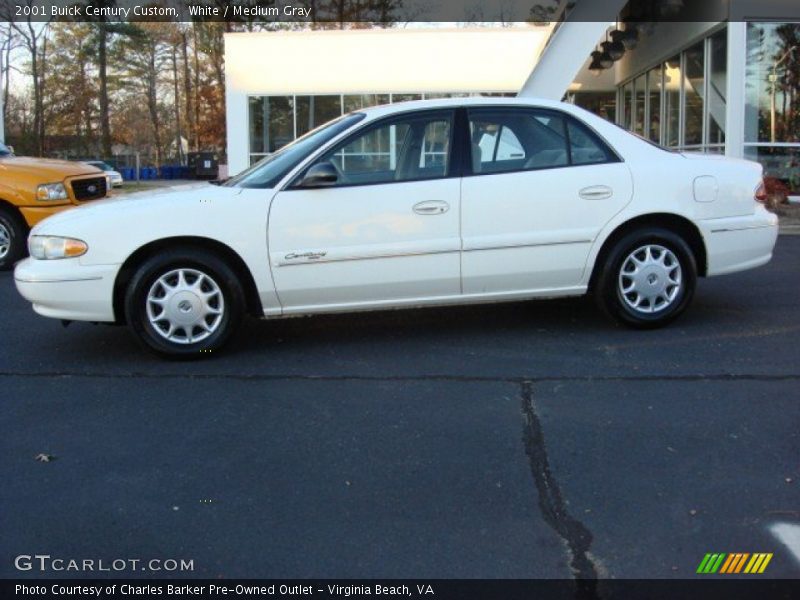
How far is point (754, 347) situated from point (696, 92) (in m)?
12.5

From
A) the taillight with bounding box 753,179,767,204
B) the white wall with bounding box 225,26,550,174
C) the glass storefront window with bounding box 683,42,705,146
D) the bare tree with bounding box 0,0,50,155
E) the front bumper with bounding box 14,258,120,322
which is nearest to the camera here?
the front bumper with bounding box 14,258,120,322

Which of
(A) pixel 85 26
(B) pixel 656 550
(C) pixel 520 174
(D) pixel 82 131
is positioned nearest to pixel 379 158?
(C) pixel 520 174

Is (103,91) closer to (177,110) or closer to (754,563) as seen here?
(177,110)

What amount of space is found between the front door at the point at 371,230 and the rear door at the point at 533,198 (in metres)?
0.17

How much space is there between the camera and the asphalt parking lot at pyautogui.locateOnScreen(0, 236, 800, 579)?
3.21m

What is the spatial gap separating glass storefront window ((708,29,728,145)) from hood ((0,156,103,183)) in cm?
1084

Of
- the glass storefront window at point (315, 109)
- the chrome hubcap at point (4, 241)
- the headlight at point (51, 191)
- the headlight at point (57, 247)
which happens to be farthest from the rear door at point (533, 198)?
the glass storefront window at point (315, 109)

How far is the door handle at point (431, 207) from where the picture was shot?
5.73 m

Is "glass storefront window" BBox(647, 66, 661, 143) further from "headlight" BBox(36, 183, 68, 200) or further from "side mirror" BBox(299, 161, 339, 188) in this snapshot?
"side mirror" BBox(299, 161, 339, 188)

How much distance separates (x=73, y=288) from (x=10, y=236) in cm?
535

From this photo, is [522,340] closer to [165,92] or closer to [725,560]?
[725,560]

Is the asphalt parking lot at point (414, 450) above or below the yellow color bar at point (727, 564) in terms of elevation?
above

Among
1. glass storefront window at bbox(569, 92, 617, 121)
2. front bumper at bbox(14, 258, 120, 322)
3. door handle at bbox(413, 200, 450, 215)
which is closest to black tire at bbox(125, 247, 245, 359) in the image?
front bumper at bbox(14, 258, 120, 322)
